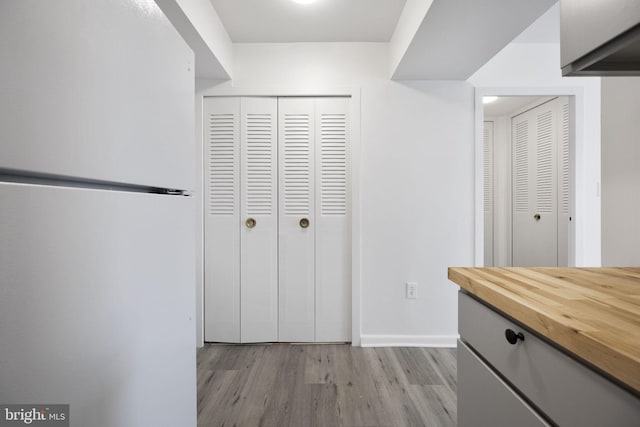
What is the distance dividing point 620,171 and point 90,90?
5.29 feet

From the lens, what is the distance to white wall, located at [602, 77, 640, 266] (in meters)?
1.10

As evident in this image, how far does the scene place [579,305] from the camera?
2.07 ft

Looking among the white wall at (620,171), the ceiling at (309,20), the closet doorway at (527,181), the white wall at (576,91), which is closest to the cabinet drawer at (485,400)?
the white wall at (620,171)

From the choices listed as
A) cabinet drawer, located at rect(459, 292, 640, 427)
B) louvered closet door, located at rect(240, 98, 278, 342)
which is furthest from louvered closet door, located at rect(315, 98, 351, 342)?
cabinet drawer, located at rect(459, 292, 640, 427)

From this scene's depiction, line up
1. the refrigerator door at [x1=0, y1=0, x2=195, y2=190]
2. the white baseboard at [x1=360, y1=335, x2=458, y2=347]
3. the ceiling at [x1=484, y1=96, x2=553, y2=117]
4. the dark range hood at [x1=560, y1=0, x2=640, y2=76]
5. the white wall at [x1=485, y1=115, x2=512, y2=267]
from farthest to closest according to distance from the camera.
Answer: the white wall at [x1=485, y1=115, x2=512, y2=267] → the ceiling at [x1=484, y1=96, x2=553, y2=117] → the white baseboard at [x1=360, y1=335, x2=458, y2=347] → the dark range hood at [x1=560, y1=0, x2=640, y2=76] → the refrigerator door at [x1=0, y1=0, x2=195, y2=190]

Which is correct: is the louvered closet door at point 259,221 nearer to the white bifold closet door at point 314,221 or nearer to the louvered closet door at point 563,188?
the white bifold closet door at point 314,221

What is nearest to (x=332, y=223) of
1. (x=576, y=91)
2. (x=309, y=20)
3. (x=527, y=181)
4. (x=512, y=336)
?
(x=309, y=20)

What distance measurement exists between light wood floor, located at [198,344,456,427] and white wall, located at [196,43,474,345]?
30 centimetres

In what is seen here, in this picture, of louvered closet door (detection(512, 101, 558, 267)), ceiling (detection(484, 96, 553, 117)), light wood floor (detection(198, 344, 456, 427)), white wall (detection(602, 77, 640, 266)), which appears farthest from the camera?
ceiling (detection(484, 96, 553, 117))

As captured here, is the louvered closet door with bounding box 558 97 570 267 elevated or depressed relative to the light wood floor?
elevated

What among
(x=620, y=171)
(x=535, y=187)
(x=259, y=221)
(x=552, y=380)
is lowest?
(x=552, y=380)

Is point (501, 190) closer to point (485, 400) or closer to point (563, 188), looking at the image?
point (563, 188)

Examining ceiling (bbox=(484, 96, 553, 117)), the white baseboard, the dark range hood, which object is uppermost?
ceiling (bbox=(484, 96, 553, 117))

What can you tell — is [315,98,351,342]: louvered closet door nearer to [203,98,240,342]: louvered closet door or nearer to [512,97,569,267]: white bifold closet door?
[203,98,240,342]: louvered closet door
